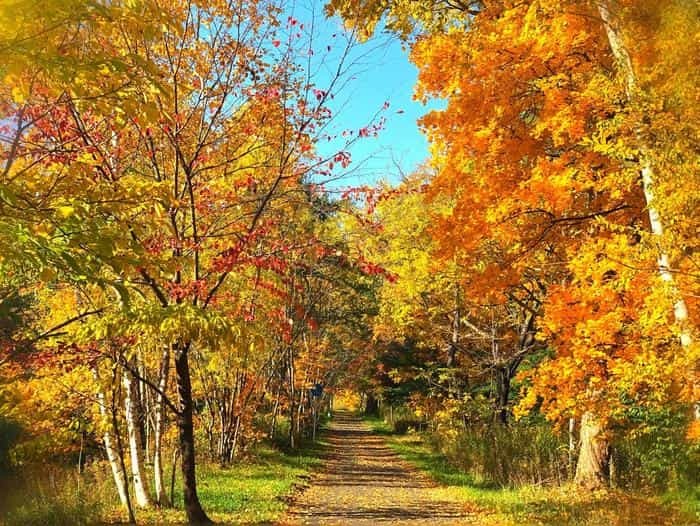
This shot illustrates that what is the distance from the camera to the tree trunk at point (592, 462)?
11.3 m

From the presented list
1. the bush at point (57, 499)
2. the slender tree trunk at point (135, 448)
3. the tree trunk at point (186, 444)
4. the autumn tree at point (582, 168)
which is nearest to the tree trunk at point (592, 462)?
the autumn tree at point (582, 168)

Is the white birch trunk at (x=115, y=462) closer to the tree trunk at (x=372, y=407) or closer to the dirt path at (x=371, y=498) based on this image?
the dirt path at (x=371, y=498)

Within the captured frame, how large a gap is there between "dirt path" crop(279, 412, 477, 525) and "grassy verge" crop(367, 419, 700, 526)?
1.80ft

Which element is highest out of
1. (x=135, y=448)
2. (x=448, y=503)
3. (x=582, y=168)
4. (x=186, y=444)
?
(x=582, y=168)

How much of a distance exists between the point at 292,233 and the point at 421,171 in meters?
9.82

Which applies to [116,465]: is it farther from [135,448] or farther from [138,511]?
[138,511]

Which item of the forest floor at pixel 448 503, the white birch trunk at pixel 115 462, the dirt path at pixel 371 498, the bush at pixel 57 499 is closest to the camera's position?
the bush at pixel 57 499

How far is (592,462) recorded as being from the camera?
11492 mm

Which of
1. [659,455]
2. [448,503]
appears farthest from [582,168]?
[448,503]

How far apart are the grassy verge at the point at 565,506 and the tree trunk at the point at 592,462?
0.32 m

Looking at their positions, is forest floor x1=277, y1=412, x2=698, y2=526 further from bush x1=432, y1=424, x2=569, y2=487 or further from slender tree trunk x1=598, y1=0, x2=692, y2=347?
slender tree trunk x1=598, y1=0, x2=692, y2=347

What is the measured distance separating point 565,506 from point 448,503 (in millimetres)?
2868

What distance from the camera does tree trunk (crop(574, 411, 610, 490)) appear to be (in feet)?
37.1

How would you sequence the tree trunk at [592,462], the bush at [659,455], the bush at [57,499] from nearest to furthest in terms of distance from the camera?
the bush at [57,499] → the bush at [659,455] → the tree trunk at [592,462]
